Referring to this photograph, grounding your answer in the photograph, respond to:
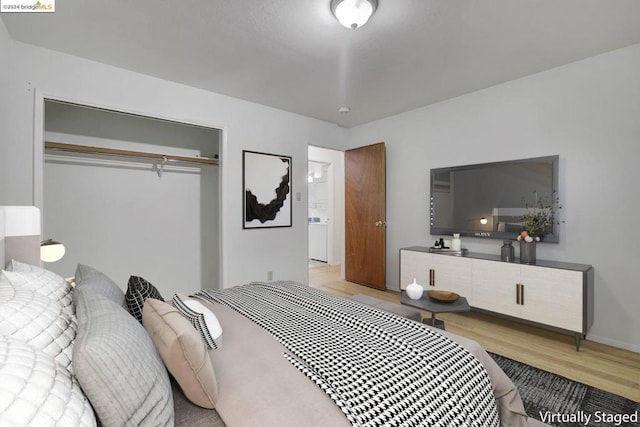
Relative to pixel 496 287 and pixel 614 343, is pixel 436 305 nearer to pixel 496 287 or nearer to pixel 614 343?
pixel 496 287

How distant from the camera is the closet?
3.08 metres

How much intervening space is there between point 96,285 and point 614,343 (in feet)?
12.6

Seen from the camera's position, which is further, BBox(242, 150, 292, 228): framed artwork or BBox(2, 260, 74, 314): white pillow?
BBox(242, 150, 292, 228): framed artwork

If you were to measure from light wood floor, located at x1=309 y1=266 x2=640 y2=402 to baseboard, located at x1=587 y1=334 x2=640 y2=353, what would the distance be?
45mm

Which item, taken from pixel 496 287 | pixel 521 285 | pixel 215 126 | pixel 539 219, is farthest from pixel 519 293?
pixel 215 126

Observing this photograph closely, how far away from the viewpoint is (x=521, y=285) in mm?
2785

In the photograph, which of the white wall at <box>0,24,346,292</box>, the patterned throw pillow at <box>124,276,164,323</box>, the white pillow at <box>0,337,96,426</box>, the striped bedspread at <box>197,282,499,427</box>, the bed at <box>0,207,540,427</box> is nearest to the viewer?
the white pillow at <box>0,337,96,426</box>

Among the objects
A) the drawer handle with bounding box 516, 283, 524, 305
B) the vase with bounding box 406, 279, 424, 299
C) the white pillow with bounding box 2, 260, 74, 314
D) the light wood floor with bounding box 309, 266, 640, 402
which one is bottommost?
the light wood floor with bounding box 309, 266, 640, 402

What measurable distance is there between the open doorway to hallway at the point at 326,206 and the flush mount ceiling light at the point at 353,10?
3675 millimetres

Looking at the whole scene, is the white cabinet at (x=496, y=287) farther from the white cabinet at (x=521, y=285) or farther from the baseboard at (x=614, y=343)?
the baseboard at (x=614, y=343)

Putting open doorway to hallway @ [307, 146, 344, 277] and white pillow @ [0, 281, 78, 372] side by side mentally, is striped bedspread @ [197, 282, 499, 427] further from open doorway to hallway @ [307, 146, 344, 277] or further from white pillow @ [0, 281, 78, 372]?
open doorway to hallway @ [307, 146, 344, 277]

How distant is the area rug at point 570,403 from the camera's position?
1678 millimetres

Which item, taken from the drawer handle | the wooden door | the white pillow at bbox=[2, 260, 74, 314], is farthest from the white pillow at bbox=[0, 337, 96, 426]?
the wooden door

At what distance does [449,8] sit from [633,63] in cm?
183
